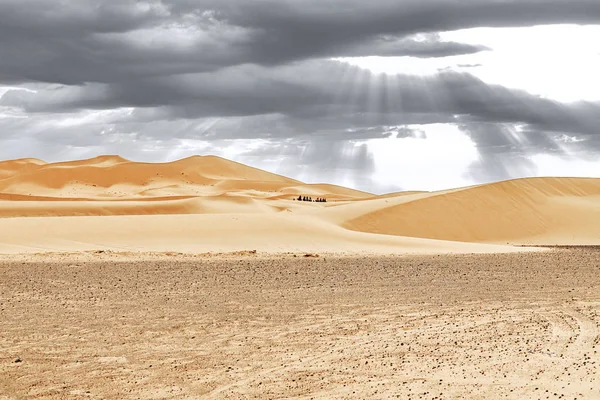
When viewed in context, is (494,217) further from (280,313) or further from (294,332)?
(294,332)

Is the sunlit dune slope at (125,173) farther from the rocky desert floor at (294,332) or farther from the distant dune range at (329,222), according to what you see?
the rocky desert floor at (294,332)

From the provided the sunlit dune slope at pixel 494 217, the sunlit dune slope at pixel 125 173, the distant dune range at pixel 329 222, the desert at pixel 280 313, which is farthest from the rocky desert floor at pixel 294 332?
the sunlit dune slope at pixel 125 173

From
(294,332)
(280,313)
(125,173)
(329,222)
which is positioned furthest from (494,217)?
(125,173)

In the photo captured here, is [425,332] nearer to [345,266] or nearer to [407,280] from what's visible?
[407,280]

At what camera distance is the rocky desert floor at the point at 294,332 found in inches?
432

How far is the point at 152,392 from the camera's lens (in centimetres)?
1087

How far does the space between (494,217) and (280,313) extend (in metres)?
35.2

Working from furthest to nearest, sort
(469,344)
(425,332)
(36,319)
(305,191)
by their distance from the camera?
(305,191) → (36,319) → (425,332) → (469,344)

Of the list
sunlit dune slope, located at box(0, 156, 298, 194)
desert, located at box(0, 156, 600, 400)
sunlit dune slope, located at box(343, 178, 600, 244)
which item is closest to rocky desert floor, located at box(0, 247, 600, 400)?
desert, located at box(0, 156, 600, 400)

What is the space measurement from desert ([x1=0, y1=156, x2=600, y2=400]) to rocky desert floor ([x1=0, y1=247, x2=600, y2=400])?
0.16ft

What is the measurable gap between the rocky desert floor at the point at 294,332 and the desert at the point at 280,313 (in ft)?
0.16

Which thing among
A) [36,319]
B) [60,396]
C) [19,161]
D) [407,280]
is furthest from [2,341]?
[19,161]

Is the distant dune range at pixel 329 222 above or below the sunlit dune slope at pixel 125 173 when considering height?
below

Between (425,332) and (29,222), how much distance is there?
1041 inches
